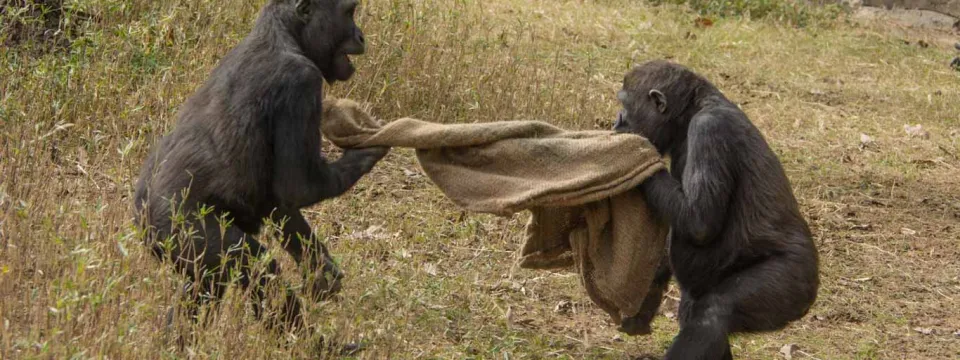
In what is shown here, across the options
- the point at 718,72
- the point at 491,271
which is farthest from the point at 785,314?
the point at 718,72

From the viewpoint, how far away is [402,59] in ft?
27.1

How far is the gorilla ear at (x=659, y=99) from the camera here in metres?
5.13

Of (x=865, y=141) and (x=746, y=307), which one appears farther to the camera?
(x=865, y=141)

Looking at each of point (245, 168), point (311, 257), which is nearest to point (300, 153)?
point (245, 168)

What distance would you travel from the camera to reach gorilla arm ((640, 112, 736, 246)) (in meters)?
4.74

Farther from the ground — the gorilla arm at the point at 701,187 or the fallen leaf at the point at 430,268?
the gorilla arm at the point at 701,187

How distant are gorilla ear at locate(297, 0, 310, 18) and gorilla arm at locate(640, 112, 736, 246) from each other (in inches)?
66.0

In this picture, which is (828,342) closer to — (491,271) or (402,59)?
(491,271)

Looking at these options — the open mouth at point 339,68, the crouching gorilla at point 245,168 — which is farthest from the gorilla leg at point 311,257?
the open mouth at point 339,68

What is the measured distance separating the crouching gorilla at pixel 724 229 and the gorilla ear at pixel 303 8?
1.58 m

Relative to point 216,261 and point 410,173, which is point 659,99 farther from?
point 410,173

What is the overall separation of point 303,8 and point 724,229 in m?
2.08

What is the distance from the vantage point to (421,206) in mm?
7105

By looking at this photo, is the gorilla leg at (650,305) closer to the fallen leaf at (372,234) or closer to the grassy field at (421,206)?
the grassy field at (421,206)
